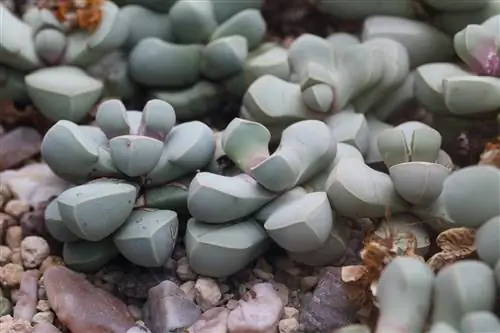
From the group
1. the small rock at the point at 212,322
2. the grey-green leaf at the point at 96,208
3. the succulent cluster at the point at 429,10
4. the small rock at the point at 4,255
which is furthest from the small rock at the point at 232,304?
the succulent cluster at the point at 429,10

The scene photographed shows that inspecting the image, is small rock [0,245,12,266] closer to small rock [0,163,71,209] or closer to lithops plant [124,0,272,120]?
small rock [0,163,71,209]

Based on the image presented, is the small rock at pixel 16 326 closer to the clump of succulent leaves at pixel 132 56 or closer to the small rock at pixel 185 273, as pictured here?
the small rock at pixel 185 273

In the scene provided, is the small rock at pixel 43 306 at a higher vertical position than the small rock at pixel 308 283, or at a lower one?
lower

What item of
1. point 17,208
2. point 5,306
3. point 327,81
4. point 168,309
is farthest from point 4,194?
point 327,81

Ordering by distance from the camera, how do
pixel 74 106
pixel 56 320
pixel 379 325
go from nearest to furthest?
pixel 379 325, pixel 56 320, pixel 74 106

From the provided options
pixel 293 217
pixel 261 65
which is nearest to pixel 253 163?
pixel 293 217

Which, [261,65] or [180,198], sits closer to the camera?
[180,198]

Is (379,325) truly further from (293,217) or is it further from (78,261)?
(78,261)
